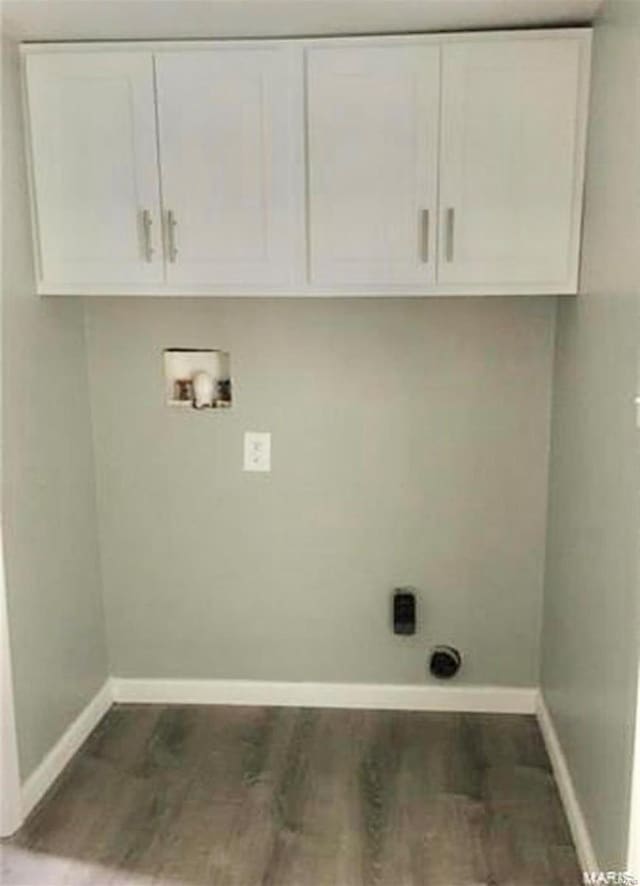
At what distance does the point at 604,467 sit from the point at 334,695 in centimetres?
151

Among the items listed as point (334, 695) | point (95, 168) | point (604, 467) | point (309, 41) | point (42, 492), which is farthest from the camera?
point (334, 695)

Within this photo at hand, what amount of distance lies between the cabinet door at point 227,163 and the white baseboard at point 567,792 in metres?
1.72

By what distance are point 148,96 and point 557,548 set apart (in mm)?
1878

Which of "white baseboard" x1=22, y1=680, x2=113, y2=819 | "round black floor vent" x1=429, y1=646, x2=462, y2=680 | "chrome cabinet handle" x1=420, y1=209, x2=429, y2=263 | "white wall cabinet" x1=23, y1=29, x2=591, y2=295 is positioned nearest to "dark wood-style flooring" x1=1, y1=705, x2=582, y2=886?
"white baseboard" x1=22, y1=680, x2=113, y2=819

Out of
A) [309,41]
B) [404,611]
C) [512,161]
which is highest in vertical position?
[309,41]

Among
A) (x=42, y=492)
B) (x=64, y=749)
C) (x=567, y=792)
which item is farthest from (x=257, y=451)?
(x=567, y=792)

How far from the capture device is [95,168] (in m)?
2.55

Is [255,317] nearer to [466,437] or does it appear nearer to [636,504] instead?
[466,437]

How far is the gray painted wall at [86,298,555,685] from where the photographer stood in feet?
9.59

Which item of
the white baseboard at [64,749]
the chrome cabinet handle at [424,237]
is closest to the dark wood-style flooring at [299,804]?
the white baseboard at [64,749]

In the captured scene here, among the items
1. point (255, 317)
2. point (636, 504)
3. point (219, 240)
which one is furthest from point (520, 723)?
point (219, 240)

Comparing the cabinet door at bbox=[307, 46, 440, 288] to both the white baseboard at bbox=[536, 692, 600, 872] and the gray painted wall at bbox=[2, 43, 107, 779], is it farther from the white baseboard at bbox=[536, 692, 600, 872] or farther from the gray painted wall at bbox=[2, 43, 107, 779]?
the white baseboard at bbox=[536, 692, 600, 872]

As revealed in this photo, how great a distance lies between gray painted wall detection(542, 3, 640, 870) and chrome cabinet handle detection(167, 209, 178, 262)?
3.91ft

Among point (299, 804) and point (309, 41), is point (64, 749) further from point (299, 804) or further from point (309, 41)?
point (309, 41)
